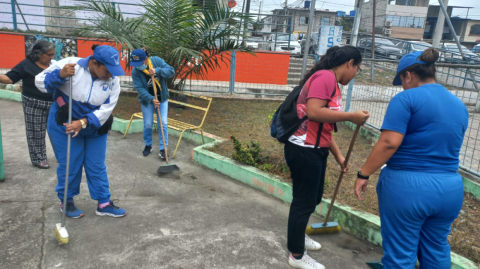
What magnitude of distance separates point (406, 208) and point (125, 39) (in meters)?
6.38

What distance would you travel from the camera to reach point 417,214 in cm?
214

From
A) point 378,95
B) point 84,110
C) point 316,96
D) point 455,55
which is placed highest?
point 455,55

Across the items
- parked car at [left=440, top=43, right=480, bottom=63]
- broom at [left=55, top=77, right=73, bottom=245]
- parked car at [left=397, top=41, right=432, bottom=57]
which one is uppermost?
parked car at [left=397, top=41, right=432, bottom=57]

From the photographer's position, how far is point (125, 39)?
7.05 meters

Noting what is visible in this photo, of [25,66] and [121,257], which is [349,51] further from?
[25,66]

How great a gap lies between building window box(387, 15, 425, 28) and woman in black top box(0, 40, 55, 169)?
43.5m

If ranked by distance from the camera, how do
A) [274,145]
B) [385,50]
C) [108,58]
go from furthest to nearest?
[385,50], [274,145], [108,58]

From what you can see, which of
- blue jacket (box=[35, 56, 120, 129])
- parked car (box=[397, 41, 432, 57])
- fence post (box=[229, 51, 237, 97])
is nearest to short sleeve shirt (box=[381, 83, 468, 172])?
blue jacket (box=[35, 56, 120, 129])

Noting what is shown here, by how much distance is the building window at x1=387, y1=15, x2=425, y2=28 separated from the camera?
41050 mm

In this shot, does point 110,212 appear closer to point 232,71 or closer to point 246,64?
point 232,71

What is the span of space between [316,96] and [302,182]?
0.69 metres

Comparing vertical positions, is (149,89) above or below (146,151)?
above

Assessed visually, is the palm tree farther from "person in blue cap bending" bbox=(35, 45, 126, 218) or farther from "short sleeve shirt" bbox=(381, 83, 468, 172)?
"short sleeve shirt" bbox=(381, 83, 468, 172)

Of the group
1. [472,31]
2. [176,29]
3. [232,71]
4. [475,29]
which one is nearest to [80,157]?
[176,29]
